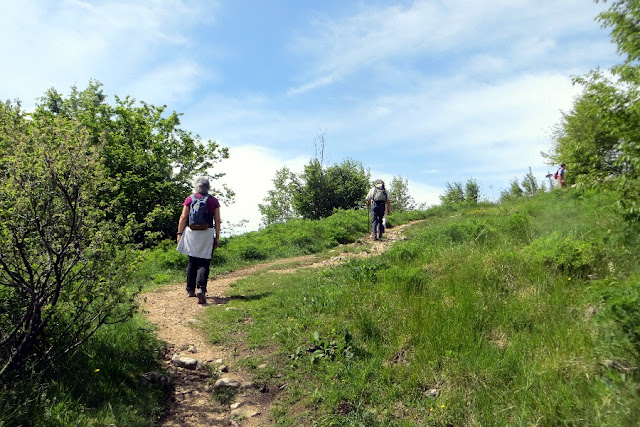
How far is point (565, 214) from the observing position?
8.03 metres

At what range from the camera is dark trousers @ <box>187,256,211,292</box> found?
6836 millimetres

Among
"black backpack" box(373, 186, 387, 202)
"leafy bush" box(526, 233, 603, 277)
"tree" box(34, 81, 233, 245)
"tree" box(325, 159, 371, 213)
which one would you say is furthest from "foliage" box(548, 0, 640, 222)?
"tree" box(325, 159, 371, 213)

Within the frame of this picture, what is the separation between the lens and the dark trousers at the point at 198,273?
Answer: 22.4 feet

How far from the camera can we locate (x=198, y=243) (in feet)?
22.6

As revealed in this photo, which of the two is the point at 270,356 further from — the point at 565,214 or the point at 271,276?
the point at 565,214

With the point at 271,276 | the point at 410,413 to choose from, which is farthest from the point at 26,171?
the point at 271,276

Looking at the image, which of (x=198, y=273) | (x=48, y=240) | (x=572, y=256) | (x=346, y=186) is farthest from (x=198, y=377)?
(x=346, y=186)

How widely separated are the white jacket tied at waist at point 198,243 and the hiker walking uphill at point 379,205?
6898mm

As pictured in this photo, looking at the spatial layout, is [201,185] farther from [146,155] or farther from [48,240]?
[146,155]

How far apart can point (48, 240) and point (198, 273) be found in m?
3.73

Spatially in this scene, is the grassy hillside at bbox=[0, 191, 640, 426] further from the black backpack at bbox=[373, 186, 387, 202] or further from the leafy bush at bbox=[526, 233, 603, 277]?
the black backpack at bbox=[373, 186, 387, 202]

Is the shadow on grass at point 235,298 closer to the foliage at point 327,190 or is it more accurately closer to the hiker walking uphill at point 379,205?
the hiker walking uphill at point 379,205

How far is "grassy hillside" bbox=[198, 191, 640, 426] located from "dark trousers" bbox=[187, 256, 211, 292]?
2.38 feet

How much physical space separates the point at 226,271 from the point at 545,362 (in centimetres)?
785
